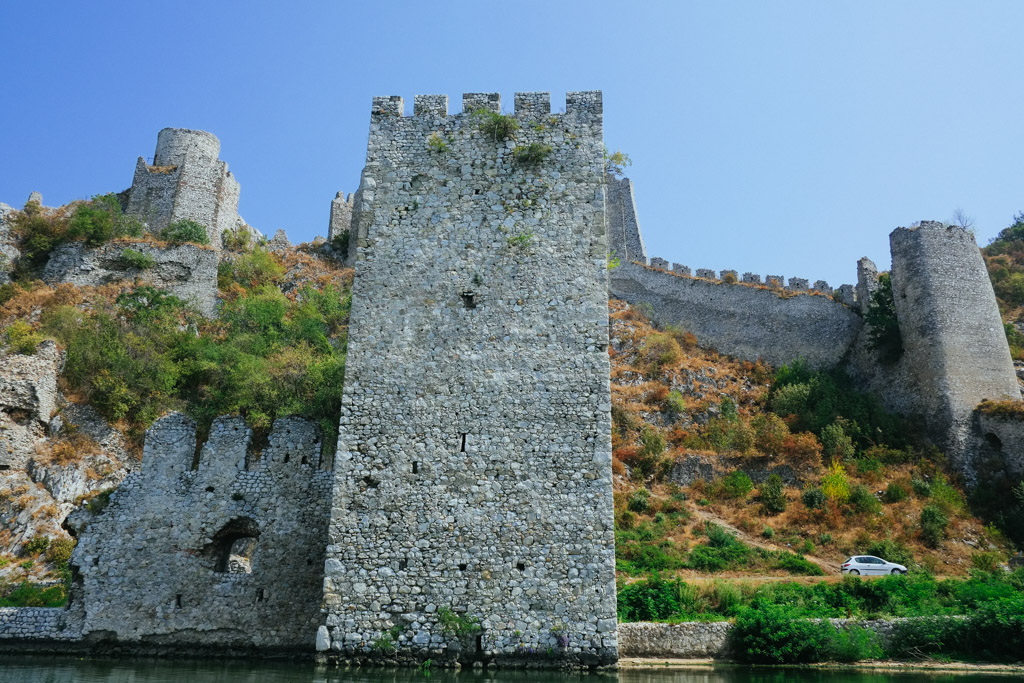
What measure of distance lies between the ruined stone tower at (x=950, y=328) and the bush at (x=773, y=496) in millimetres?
7086

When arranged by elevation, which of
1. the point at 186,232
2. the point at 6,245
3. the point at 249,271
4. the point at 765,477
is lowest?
the point at 765,477

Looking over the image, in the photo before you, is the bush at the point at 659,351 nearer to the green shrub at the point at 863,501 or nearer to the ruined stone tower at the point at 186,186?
the green shrub at the point at 863,501

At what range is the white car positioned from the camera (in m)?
20.8

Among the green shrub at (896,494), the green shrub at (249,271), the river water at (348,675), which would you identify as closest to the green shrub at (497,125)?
the river water at (348,675)

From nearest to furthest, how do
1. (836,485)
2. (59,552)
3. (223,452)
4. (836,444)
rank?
(223,452), (59,552), (836,485), (836,444)

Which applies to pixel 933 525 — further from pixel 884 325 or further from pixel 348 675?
pixel 348 675

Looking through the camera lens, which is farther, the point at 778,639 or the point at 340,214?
the point at 340,214

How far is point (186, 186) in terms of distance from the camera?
37562 mm

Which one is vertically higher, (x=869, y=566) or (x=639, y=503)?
(x=639, y=503)

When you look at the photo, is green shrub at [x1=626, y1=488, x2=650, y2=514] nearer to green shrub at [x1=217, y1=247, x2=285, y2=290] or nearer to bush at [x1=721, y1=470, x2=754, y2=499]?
bush at [x1=721, y1=470, x2=754, y2=499]

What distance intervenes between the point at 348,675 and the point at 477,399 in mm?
4824

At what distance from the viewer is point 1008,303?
3584cm

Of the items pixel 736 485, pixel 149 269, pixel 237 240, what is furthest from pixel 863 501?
pixel 237 240

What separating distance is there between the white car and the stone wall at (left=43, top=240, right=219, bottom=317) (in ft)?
79.6
